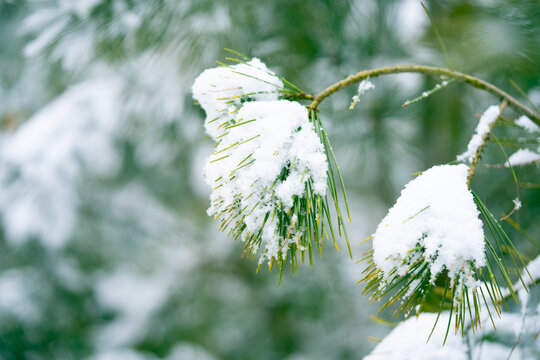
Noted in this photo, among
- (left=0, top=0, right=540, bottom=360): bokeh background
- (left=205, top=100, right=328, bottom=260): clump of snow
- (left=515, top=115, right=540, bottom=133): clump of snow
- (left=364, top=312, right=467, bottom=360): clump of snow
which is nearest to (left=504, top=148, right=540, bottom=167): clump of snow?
(left=515, top=115, right=540, bottom=133): clump of snow

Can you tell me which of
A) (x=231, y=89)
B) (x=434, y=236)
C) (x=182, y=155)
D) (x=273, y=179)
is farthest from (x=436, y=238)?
(x=182, y=155)

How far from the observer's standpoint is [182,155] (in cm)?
205

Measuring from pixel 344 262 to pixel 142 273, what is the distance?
1.78 metres

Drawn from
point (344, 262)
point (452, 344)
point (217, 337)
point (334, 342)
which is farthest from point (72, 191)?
point (452, 344)

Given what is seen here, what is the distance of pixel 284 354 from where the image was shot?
2.75 m

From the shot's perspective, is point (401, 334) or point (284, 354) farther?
point (284, 354)

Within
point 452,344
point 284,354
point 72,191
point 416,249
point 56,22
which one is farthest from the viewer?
point 284,354

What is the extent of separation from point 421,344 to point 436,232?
0.35 metres

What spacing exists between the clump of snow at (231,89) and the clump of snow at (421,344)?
46 centimetres

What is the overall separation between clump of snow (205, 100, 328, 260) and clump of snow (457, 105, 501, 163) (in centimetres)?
24

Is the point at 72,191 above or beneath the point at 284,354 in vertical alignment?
above

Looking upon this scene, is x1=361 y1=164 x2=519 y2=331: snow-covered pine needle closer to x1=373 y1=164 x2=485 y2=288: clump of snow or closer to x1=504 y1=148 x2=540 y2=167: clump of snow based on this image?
x1=373 y1=164 x2=485 y2=288: clump of snow

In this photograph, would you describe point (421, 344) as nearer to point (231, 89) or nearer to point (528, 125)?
point (528, 125)

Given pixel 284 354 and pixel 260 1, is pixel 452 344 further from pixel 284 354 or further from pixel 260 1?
pixel 284 354
